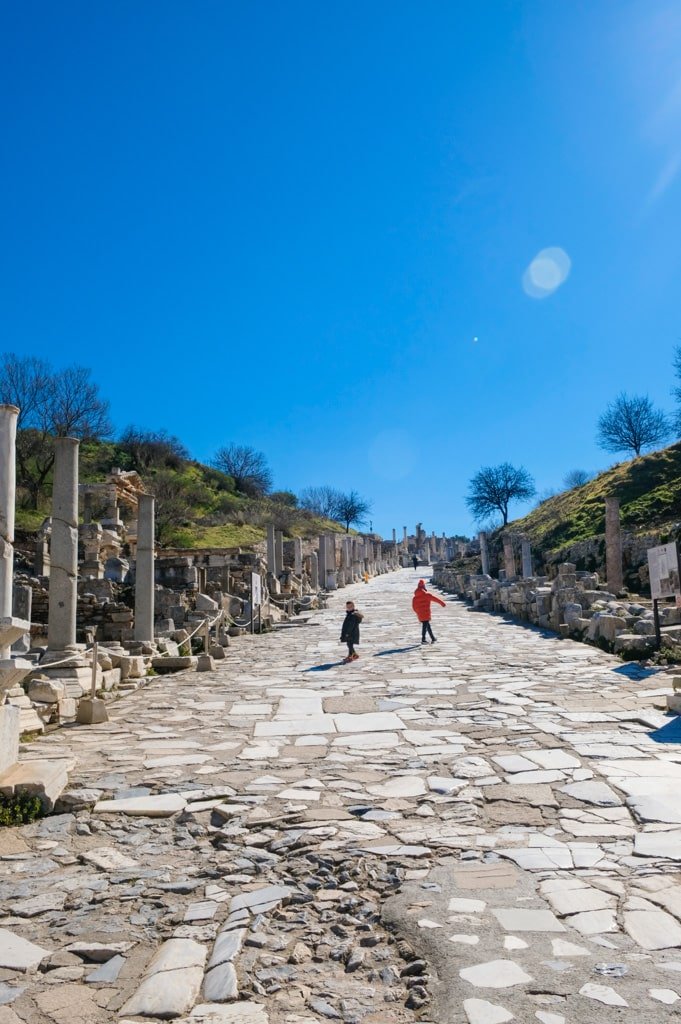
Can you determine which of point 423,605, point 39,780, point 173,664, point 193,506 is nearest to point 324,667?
point 173,664

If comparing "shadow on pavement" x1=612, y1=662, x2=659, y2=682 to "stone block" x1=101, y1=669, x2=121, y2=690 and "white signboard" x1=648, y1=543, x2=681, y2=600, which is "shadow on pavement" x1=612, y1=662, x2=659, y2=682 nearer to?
"white signboard" x1=648, y1=543, x2=681, y2=600

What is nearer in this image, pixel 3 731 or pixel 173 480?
pixel 3 731

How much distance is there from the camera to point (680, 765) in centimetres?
565

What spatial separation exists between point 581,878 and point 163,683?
9188 millimetres

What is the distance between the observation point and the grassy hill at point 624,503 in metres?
35.2

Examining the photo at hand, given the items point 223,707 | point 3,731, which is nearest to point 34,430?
point 223,707

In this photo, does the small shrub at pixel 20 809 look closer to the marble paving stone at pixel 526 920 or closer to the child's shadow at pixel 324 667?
the marble paving stone at pixel 526 920

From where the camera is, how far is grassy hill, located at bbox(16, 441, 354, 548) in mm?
45844

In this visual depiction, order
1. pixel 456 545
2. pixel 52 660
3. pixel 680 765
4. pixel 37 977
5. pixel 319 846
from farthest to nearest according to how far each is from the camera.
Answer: pixel 456 545 < pixel 52 660 < pixel 680 765 < pixel 319 846 < pixel 37 977

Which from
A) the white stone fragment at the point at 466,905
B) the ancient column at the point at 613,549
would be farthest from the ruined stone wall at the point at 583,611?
the white stone fragment at the point at 466,905

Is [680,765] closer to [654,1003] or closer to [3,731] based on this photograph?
[654,1003]

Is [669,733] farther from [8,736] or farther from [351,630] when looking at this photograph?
[351,630]

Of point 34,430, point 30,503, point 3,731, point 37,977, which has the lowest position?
A: point 37,977

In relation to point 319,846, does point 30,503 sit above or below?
above
